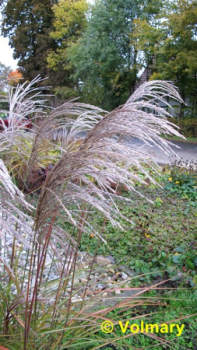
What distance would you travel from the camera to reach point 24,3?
3391cm

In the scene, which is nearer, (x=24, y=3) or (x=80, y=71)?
(x=80, y=71)

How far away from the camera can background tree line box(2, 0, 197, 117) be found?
742 inches

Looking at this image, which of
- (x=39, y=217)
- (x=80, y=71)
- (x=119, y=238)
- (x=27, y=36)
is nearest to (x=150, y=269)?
(x=119, y=238)

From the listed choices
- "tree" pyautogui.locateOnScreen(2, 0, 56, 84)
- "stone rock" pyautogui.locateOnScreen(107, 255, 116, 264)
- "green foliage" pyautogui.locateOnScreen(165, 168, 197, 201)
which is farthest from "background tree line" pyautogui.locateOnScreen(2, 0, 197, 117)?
"stone rock" pyautogui.locateOnScreen(107, 255, 116, 264)

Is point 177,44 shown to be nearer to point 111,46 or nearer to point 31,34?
point 111,46

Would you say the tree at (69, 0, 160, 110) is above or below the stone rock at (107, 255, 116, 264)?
above

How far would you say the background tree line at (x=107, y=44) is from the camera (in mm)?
18844

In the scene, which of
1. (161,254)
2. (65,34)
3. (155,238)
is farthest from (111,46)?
(161,254)

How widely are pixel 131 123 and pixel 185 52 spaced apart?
19.1 metres

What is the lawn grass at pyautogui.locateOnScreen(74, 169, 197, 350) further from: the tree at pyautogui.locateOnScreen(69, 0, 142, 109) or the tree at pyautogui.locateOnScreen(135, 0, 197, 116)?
the tree at pyautogui.locateOnScreen(69, 0, 142, 109)

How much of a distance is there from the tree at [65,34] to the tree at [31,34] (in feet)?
3.99

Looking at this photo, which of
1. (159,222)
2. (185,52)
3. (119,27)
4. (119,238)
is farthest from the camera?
(119,27)

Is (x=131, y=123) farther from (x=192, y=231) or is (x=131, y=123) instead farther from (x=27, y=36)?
(x=27, y=36)

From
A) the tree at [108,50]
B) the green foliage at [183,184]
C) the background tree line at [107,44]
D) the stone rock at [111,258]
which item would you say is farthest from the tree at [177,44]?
the stone rock at [111,258]
